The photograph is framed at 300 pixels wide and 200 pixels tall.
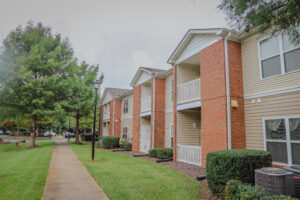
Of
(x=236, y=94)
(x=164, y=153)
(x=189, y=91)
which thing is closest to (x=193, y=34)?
(x=189, y=91)

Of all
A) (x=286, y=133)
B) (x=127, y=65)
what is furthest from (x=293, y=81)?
(x=127, y=65)

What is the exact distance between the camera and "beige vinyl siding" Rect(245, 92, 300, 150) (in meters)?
7.18

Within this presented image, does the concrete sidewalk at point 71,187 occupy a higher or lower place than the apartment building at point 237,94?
lower

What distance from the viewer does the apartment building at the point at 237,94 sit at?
7.30 meters

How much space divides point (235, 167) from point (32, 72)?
66.7 feet

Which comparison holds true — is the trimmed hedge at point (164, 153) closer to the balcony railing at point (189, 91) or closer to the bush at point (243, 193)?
the balcony railing at point (189, 91)

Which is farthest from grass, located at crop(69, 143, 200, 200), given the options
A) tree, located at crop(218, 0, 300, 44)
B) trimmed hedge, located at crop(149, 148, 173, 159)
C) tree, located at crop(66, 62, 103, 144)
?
tree, located at crop(66, 62, 103, 144)

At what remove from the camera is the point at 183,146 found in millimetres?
11641

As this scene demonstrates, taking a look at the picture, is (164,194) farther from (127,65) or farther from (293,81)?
(127,65)

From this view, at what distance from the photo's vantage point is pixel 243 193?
173 inches

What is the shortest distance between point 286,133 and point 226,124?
83.1 inches

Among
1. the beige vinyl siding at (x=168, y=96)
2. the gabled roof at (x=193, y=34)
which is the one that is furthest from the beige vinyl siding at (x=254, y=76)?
the beige vinyl siding at (x=168, y=96)

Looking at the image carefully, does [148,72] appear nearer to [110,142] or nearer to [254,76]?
[110,142]

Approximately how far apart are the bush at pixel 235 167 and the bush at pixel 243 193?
0.40 metres
